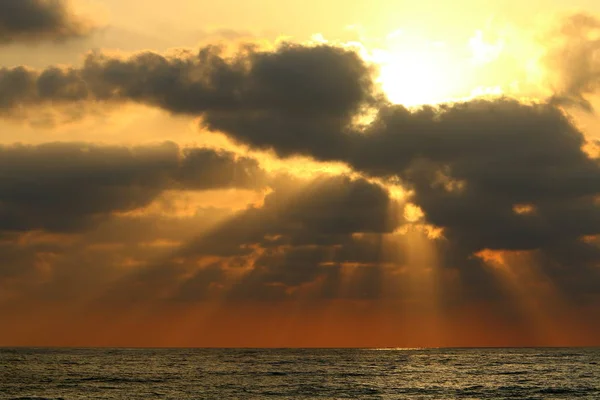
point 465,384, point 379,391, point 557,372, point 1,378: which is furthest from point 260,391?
point 557,372

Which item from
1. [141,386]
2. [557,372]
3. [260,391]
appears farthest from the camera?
[557,372]

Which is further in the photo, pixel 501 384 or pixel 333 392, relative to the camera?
pixel 501 384

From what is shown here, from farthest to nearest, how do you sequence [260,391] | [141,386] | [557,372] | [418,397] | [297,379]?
1. [557,372]
2. [297,379]
3. [141,386]
4. [260,391]
5. [418,397]

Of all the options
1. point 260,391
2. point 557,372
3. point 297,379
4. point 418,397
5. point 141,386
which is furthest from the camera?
point 557,372

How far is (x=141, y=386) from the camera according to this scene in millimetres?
126438

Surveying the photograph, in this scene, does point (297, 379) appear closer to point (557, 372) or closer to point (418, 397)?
point (418, 397)

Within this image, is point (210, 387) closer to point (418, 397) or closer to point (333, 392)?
point (333, 392)

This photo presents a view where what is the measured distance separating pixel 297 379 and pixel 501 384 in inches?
1483

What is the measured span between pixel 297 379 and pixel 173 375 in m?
26.4

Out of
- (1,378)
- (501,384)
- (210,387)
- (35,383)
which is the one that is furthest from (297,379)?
(1,378)

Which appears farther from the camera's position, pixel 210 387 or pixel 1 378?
pixel 1 378

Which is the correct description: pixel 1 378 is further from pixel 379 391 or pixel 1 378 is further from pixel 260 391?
pixel 379 391

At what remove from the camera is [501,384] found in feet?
433

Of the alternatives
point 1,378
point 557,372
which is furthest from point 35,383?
point 557,372
